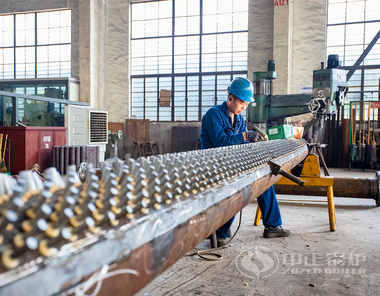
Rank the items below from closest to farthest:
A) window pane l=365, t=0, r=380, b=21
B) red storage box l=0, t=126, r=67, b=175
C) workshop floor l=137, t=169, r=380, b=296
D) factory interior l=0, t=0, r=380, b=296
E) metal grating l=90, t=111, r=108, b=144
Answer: factory interior l=0, t=0, r=380, b=296 < workshop floor l=137, t=169, r=380, b=296 < red storage box l=0, t=126, r=67, b=175 < metal grating l=90, t=111, r=108, b=144 < window pane l=365, t=0, r=380, b=21

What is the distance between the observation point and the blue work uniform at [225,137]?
8.99 feet

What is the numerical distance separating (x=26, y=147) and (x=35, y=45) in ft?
19.5

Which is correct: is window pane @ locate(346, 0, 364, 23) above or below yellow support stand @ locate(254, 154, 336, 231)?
above

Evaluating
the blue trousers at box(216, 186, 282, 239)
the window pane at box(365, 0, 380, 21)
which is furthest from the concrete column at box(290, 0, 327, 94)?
the blue trousers at box(216, 186, 282, 239)

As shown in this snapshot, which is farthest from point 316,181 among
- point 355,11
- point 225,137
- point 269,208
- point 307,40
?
point 355,11

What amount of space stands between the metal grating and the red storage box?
121 cm

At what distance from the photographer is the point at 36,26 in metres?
10.7

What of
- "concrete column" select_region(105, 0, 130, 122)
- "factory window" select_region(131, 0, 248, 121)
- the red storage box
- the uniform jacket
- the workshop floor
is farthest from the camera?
"concrete column" select_region(105, 0, 130, 122)

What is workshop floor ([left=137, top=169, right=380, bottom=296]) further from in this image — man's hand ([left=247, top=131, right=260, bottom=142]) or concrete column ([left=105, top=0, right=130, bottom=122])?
concrete column ([left=105, top=0, right=130, bottom=122])

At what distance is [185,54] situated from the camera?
33.1 ft

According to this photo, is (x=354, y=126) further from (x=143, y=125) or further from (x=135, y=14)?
(x=135, y=14)

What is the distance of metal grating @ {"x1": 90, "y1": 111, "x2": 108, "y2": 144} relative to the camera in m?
7.53

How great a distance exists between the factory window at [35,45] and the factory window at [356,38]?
704 cm

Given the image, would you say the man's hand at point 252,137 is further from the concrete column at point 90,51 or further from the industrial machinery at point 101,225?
the concrete column at point 90,51
